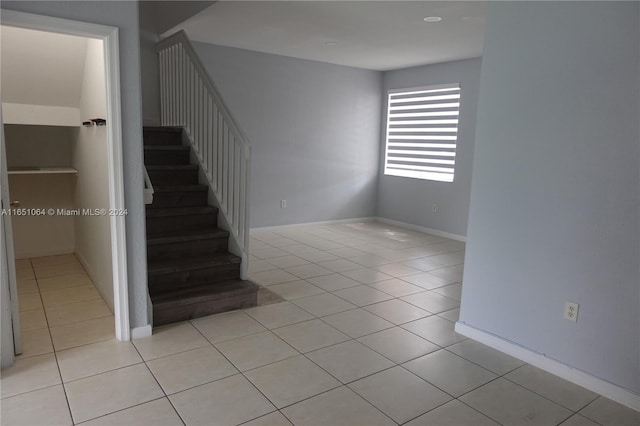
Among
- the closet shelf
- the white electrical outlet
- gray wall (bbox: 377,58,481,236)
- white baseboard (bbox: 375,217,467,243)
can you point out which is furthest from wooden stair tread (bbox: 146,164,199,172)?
white baseboard (bbox: 375,217,467,243)

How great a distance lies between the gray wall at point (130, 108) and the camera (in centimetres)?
242

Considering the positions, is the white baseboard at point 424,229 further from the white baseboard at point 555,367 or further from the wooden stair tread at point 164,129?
the wooden stair tread at point 164,129

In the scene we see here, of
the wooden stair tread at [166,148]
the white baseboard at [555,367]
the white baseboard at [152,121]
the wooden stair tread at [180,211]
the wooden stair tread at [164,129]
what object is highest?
the white baseboard at [152,121]

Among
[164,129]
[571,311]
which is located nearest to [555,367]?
[571,311]

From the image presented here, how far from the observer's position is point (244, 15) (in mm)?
4152

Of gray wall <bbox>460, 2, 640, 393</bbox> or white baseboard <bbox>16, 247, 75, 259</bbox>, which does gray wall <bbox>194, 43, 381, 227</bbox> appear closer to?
white baseboard <bbox>16, 247, 75, 259</bbox>

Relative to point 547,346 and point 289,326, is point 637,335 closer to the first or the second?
point 547,346

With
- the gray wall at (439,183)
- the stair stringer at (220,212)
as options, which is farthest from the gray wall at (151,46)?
the gray wall at (439,183)

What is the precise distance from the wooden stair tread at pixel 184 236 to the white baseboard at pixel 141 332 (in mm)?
722

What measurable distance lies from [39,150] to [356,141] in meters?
4.38

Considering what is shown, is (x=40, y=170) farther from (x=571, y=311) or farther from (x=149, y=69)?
(x=571, y=311)

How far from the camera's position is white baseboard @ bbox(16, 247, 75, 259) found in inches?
178

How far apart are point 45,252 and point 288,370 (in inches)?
133

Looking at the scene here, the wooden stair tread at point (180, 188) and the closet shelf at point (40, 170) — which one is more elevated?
the closet shelf at point (40, 170)
